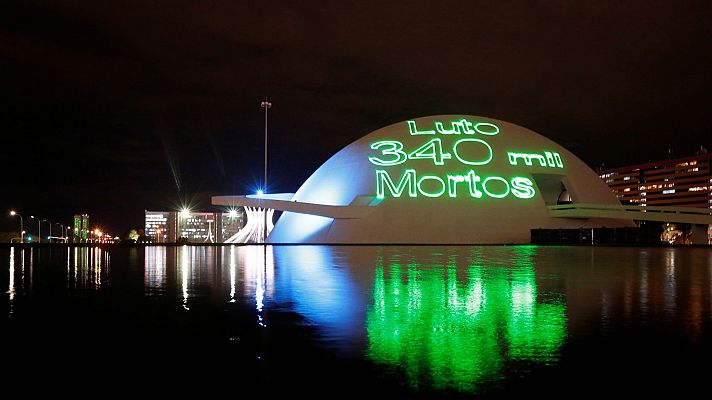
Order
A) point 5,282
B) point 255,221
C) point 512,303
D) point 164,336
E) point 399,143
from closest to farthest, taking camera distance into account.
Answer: point 164,336 < point 512,303 < point 5,282 < point 399,143 < point 255,221

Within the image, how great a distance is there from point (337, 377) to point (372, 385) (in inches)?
14.7

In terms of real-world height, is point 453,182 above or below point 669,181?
Result: below

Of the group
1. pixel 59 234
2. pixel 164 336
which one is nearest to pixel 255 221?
pixel 164 336

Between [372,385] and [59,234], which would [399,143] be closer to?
[372,385]

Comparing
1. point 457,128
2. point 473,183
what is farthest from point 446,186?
point 457,128

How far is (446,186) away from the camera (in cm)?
5084

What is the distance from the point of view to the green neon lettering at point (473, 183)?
50.6 meters

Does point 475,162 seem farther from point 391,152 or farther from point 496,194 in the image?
point 391,152

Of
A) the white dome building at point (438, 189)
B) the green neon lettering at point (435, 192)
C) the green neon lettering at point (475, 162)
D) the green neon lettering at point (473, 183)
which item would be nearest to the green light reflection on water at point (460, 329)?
the white dome building at point (438, 189)

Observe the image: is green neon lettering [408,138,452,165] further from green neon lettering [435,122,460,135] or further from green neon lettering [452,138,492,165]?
green neon lettering [435,122,460,135]

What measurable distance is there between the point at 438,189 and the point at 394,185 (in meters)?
3.61

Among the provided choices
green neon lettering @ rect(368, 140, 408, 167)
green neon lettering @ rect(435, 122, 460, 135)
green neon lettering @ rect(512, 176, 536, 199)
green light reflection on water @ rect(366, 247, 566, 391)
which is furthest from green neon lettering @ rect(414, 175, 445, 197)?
green light reflection on water @ rect(366, 247, 566, 391)

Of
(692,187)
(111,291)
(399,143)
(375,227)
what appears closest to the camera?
(111,291)

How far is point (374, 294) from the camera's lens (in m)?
11.4
